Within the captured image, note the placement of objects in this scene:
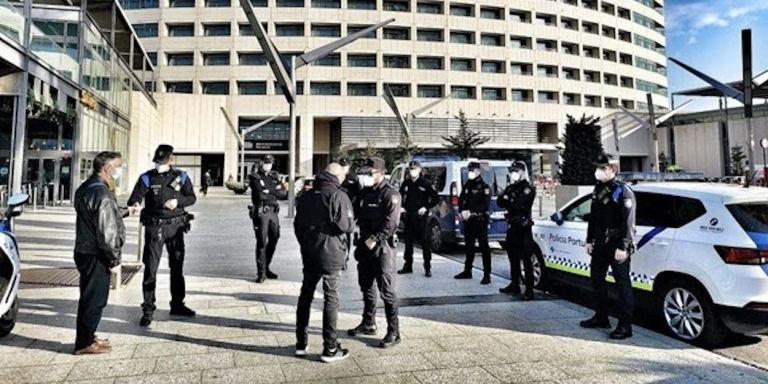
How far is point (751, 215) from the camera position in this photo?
14.1 feet

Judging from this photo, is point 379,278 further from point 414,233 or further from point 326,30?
point 326,30

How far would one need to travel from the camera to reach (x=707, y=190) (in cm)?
474

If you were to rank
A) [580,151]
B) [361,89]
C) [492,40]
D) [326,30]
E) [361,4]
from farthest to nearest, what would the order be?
1. [492,40]
2. [361,4]
3. [326,30]
4. [361,89]
5. [580,151]

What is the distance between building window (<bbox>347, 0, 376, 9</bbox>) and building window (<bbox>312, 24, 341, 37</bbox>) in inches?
98.1

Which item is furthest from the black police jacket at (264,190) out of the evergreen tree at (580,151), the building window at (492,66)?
the building window at (492,66)

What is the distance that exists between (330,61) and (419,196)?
40.1m

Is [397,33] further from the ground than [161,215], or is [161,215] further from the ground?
[397,33]

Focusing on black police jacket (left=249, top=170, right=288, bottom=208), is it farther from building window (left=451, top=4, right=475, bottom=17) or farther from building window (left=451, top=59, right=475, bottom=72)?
building window (left=451, top=4, right=475, bottom=17)

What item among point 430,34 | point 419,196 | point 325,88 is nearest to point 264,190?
point 419,196

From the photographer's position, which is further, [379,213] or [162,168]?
[162,168]

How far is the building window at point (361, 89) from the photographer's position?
45500 mm

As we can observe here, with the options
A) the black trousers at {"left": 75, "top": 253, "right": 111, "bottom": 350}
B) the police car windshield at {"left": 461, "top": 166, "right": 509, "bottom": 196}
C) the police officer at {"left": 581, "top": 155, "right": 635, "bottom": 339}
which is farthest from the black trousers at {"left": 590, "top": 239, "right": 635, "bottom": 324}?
the police car windshield at {"left": 461, "top": 166, "right": 509, "bottom": 196}

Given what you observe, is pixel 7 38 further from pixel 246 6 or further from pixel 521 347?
pixel 521 347

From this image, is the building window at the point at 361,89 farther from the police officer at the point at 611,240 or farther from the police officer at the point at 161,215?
the police officer at the point at 611,240
